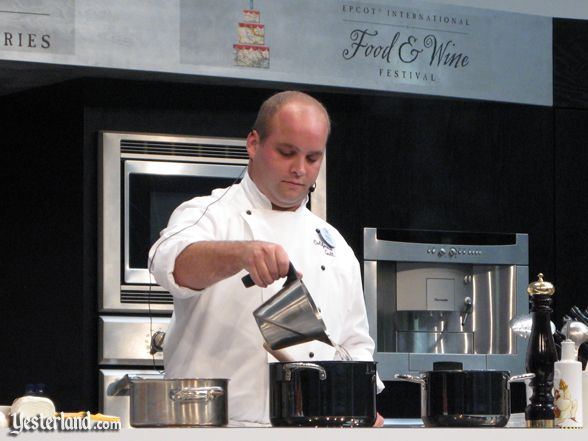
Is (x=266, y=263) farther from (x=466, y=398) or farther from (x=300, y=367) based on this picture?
(x=466, y=398)

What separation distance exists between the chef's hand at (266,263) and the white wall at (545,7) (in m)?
2.88

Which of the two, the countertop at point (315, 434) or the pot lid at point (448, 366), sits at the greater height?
the pot lid at point (448, 366)

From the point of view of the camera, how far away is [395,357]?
3.76 metres

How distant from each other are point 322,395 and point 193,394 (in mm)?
201

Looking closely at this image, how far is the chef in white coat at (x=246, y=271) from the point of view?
2.24 m

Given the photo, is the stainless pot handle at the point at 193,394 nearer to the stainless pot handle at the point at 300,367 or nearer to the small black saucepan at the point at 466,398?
the stainless pot handle at the point at 300,367

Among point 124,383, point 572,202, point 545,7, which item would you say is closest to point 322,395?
point 124,383

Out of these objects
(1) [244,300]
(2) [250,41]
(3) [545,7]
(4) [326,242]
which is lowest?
(1) [244,300]

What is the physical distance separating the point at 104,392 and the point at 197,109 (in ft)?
2.95

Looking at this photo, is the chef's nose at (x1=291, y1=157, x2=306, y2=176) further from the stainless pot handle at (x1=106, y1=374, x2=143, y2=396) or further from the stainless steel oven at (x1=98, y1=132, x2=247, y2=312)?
the stainless steel oven at (x1=98, y1=132, x2=247, y2=312)

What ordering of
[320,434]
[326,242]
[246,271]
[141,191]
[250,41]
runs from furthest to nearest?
[250,41]
[141,191]
[326,242]
[246,271]
[320,434]

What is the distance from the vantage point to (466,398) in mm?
1744

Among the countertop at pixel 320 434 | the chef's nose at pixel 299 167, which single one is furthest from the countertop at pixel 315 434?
the chef's nose at pixel 299 167

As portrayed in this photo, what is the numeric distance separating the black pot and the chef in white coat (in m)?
0.38
